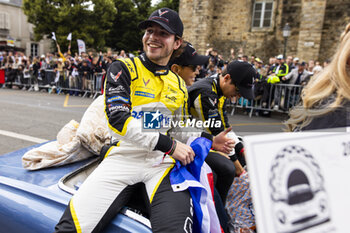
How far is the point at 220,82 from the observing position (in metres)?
2.66

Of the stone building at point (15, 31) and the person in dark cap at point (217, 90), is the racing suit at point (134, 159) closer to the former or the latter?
the person in dark cap at point (217, 90)

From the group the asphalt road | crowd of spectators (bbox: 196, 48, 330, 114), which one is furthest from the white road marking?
crowd of spectators (bbox: 196, 48, 330, 114)

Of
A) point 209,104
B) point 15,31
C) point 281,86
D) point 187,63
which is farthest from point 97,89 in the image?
point 15,31

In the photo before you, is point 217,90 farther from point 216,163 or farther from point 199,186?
point 199,186

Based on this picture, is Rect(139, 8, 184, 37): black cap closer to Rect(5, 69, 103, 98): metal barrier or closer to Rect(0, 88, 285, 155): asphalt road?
Rect(0, 88, 285, 155): asphalt road

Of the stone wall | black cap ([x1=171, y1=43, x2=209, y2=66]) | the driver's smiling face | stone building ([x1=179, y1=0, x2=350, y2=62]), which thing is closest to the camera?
the driver's smiling face

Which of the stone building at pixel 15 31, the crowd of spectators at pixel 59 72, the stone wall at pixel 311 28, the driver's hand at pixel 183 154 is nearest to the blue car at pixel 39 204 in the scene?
the driver's hand at pixel 183 154

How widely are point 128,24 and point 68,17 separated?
9018 mm

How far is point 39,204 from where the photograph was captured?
5.10 feet

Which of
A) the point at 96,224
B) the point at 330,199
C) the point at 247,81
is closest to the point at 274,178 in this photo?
the point at 330,199

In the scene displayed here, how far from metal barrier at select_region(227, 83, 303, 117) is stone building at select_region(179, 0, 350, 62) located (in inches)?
327

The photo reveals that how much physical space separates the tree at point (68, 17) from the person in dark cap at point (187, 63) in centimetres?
2674

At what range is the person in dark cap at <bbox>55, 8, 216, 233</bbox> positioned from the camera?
141cm

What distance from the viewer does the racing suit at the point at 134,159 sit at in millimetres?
1404
